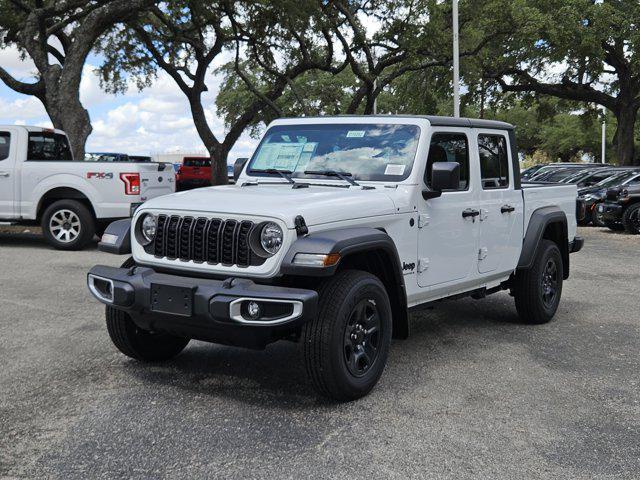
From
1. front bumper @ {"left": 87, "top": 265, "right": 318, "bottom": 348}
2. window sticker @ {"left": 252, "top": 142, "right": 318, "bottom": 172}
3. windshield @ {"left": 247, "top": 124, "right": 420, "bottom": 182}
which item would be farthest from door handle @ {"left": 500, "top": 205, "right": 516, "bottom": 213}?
front bumper @ {"left": 87, "top": 265, "right": 318, "bottom": 348}

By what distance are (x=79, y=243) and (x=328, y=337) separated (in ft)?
30.0

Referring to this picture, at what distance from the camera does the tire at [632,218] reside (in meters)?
16.6

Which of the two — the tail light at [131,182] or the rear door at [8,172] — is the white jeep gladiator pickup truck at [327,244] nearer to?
the tail light at [131,182]

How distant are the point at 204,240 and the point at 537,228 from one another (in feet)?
11.8

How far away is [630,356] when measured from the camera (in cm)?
595

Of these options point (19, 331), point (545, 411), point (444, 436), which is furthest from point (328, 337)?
point (19, 331)

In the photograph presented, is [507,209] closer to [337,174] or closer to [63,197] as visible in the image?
[337,174]

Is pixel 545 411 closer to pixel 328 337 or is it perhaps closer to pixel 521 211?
pixel 328 337

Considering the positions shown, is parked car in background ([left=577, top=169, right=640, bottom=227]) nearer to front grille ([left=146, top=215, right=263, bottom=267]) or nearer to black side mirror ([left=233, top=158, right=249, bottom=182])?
black side mirror ([left=233, top=158, right=249, bottom=182])

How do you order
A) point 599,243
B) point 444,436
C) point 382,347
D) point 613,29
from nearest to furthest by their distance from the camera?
point 444,436
point 382,347
point 599,243
point 613,29

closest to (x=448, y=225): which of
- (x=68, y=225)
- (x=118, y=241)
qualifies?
(x=118, y=241)

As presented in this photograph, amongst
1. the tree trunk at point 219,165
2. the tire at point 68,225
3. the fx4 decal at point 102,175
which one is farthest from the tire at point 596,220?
the tree trunk at point 219,165

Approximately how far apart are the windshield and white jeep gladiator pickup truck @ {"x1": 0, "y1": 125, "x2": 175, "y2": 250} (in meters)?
6.83

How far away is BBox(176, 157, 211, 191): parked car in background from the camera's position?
3180 centimetres
